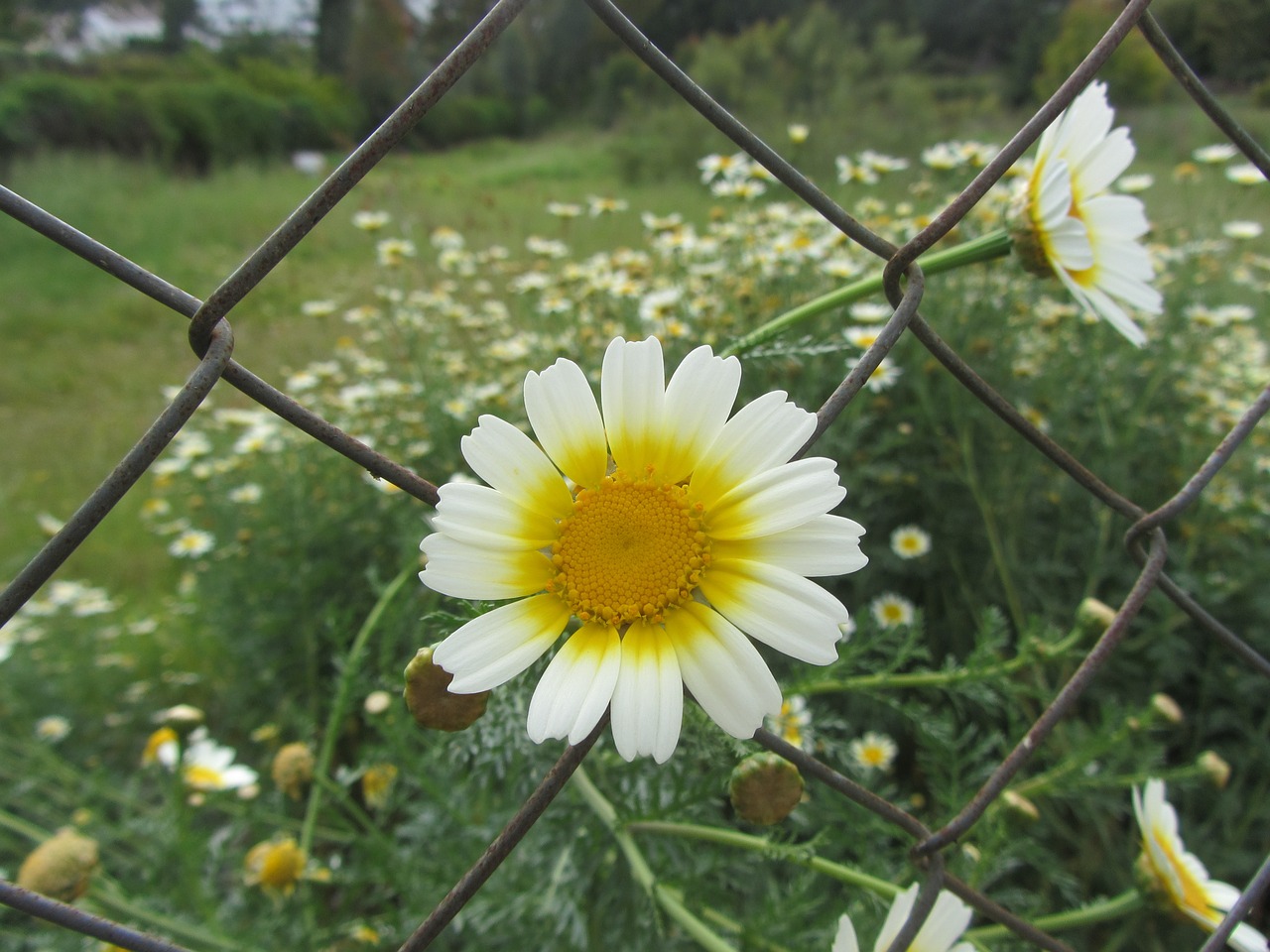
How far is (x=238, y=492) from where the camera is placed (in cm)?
212

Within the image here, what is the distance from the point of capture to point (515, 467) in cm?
40

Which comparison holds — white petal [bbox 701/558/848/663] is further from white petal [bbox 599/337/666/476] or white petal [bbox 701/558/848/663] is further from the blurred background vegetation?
the blurred background vegetation

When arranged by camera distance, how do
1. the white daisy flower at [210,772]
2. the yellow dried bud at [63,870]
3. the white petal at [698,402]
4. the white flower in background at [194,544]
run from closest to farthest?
the white petal at [698,402], the yellow dried bud at [63,870], the white daisy flower at [210,772], the white flower in background at [194,544]

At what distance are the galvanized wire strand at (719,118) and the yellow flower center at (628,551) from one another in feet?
0.56

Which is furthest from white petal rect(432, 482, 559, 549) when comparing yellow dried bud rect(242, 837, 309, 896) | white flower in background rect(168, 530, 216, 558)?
white flower in background rect(168, 530, 216, 558)

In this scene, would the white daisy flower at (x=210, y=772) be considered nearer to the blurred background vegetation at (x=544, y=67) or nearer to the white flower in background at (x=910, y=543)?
the white flower in background at (x=910, y=543)

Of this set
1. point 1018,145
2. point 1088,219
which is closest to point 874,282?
point 1018,145

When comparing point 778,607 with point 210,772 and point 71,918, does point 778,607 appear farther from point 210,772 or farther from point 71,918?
point 210,772

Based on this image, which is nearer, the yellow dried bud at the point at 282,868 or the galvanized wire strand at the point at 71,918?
the galvanized wire strand at the point at 71,918

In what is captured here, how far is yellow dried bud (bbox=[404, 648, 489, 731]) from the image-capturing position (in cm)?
42

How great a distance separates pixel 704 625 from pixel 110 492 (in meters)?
0.27

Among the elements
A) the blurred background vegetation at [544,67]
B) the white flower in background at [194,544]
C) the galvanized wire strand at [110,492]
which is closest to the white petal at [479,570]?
the galvanized wire strand at [110,492]

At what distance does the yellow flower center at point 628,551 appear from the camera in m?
0.41

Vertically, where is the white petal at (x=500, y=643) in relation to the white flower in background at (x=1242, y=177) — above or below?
below
